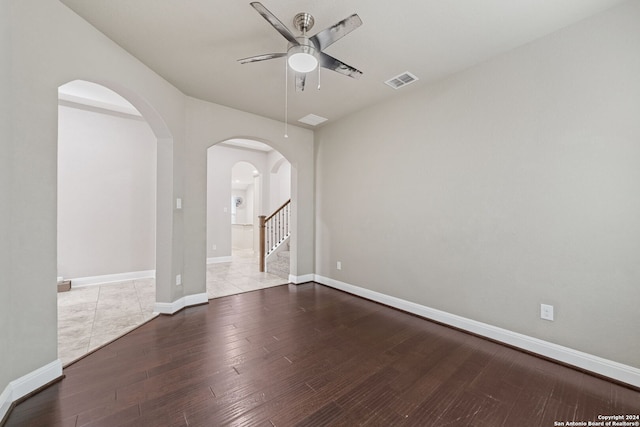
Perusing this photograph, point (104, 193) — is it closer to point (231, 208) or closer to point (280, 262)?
point (231, 208)

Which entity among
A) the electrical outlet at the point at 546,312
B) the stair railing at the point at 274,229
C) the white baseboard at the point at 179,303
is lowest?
the white baseboard at the point at 179,303

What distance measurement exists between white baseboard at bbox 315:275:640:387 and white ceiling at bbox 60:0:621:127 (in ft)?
9.28

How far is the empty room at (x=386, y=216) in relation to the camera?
5.51 feet

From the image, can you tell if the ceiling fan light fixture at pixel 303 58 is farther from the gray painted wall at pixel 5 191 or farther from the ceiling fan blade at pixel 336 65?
the gray painted wall at pixel 5 191

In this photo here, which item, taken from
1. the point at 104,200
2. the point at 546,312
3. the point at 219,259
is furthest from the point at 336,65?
the point at 219,259

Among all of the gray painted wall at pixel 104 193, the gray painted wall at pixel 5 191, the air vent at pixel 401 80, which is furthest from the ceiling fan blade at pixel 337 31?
the gray painted wall at pixel 104 193

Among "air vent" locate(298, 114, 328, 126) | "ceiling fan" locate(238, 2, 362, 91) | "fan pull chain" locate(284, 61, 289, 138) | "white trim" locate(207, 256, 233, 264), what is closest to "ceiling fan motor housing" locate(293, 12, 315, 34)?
"ceiling fan" locate(238, 2, 362, 91)

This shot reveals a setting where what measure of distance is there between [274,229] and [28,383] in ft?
15.1

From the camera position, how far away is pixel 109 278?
4500 mm

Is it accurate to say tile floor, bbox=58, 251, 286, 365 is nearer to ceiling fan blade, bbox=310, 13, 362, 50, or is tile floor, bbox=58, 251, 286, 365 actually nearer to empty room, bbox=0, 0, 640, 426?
empty room, bbox=0, 0, 640, 426

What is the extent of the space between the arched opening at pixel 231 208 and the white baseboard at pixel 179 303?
1.12ft

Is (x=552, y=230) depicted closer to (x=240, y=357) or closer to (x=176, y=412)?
(x=240, y=357)

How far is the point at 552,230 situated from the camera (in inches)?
88.3

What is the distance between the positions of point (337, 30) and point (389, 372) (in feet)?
8.88
